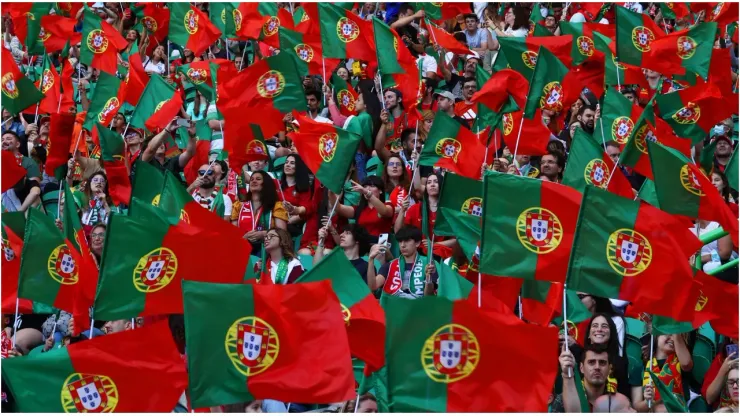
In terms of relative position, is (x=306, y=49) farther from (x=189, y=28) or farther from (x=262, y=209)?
(x=262, y=209)

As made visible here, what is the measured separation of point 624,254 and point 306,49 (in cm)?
754

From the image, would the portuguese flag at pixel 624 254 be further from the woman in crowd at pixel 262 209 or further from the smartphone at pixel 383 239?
the woman in crowd at pixel 262 209

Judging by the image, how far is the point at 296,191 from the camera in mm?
12773

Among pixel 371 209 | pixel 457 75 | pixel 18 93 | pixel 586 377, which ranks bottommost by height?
pixel 586 377

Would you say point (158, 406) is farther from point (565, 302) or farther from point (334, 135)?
point (334, 135)

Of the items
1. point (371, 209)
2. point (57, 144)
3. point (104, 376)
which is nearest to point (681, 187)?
point (371, 209)

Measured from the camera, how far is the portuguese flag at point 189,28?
17453 mm

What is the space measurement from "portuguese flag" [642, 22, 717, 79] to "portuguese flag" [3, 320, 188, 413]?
7.71m

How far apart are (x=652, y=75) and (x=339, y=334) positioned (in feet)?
26.5

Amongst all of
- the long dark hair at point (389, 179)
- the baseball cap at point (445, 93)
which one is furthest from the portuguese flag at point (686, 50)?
the long dark hair at point (389, 179)

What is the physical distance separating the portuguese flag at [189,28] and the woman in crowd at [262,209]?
532cm

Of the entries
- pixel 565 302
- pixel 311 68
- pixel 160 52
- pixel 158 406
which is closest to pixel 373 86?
pixel 311 68

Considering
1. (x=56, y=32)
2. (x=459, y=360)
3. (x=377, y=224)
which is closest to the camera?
(x=459, y=360)

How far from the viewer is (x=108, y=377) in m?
8.10
